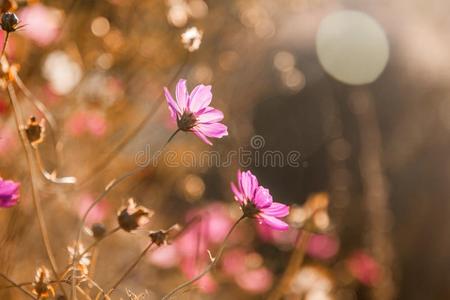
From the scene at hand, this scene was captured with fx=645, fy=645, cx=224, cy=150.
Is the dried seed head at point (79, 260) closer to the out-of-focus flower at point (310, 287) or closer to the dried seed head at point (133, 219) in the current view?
the dried seed head at point (133, 219)

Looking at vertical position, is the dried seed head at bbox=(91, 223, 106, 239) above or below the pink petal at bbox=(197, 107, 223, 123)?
below

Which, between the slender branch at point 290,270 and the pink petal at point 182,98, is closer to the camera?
the pink petal at point 182,98

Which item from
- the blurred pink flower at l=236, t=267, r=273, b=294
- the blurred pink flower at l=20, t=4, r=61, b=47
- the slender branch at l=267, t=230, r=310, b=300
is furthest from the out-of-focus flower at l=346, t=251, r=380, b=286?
the blurred pink flower at l=20, t=4, r=61, b=47

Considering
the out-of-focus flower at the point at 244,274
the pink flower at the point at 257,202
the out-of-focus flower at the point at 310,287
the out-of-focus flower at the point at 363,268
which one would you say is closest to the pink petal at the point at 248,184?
the pink flower at the point at 257,202

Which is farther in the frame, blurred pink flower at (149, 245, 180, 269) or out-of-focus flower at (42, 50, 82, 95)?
blurred pink flower at (149, 245, 180, 269)

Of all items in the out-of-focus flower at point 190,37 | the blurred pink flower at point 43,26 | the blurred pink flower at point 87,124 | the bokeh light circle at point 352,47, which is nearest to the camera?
the out-of-focus flower at point 190,37

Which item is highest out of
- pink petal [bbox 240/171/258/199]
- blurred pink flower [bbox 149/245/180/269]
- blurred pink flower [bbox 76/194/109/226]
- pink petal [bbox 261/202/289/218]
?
pink petal [bbox 240/171/258/199]

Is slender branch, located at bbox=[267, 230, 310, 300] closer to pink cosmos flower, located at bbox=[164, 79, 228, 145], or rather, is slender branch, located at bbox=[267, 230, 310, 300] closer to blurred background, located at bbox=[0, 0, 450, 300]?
blurred background, located at bbox=[0, 0, 450, 300]

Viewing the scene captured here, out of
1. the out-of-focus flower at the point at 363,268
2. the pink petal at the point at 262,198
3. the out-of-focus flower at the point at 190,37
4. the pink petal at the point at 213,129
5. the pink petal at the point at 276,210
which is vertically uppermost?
the out-of-focus flower at the point at 190,37
